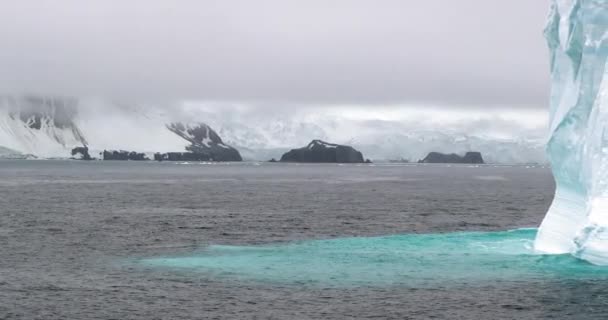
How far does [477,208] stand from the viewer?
3285 inches

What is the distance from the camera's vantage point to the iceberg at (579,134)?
3977cm

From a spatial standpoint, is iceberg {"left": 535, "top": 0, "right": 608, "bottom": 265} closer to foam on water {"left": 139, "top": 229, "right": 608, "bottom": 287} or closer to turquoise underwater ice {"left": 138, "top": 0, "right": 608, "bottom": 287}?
turquoise underwater ice {"left": 138, "top": 0, "right": 608, "bottom": 287}

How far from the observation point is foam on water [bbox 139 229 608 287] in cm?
3716

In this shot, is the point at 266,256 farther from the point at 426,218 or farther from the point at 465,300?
the point at 426,218

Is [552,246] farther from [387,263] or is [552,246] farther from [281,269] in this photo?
[281,269]

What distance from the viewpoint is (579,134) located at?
44469 mm

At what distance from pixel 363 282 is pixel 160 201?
6085cm

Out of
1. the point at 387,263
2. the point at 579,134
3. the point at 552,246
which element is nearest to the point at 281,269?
the point at 387,263

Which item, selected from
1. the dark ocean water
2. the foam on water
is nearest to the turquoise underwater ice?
the foam on water

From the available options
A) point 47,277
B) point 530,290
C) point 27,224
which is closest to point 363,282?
point 530,290

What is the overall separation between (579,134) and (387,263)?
44.1 feet

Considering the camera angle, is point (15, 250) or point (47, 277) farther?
point (15, 250)

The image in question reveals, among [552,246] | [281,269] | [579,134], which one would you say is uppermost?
[579,134]

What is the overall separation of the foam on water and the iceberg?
1.35 meters
